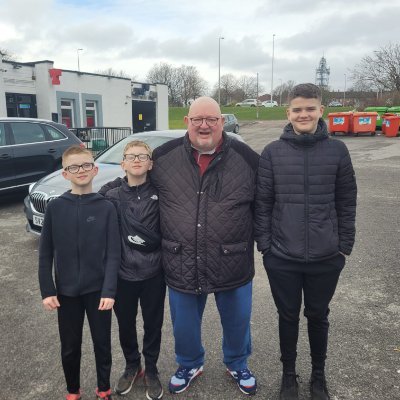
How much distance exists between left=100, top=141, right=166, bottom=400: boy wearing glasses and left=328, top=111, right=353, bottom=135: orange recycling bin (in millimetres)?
23570

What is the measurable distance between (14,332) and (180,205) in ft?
6.62

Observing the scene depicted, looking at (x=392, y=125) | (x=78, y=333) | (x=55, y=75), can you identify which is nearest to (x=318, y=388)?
(x=78, y=333)

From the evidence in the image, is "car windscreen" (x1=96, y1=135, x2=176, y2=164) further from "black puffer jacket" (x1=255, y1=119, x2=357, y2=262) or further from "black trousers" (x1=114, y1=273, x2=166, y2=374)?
"black puffer jacket" (x1=255, y1=119, x2=357, y2=262)

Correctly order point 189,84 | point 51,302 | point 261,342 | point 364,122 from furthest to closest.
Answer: point 189,84 < point 364,122 < point 261,342 < point 51,302

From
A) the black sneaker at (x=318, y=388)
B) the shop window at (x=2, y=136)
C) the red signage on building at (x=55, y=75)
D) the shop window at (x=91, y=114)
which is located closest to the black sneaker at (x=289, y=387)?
the black sneaker at (x=318, y=388)

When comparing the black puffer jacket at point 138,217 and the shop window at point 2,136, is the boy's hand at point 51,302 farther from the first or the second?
A: the shop window at point 2,136

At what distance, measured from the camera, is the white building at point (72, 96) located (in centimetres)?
1688

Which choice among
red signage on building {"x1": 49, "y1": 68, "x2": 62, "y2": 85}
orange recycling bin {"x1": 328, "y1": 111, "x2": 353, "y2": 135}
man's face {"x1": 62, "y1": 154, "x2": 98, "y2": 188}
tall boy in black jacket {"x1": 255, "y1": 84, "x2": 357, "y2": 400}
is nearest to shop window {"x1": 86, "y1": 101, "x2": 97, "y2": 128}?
red signage on building {"x1": 49, "y1": 68, "x2": 62, "y2": 85}

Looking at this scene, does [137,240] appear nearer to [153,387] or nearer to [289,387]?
[153,387]

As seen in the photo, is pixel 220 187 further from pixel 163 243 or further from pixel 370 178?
pixel 370 178

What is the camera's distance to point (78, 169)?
244cm

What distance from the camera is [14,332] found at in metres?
3.43

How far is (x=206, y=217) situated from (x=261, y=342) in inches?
53.9

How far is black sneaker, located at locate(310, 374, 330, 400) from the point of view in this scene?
258 cm
